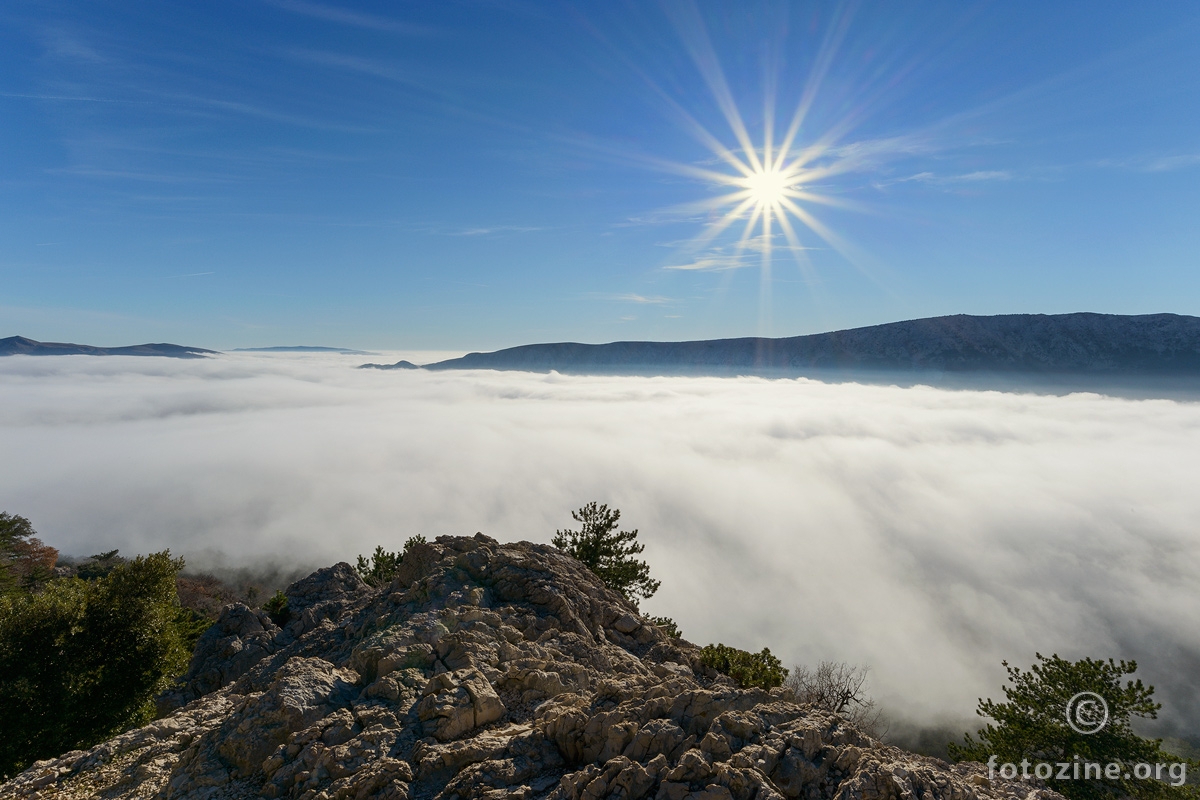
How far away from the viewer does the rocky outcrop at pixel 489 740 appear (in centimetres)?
941

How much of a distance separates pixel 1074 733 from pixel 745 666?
47.8 feet

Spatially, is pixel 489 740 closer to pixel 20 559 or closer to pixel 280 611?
pixel 280 611

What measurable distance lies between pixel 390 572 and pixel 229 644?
9541mm

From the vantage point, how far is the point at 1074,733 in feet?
69.9

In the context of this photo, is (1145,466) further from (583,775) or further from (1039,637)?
(583,775)

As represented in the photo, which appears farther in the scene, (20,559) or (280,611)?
(20,559)

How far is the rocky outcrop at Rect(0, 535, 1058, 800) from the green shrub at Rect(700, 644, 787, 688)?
1.17m

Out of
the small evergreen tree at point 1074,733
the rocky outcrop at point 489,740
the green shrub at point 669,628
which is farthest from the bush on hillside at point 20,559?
the small evergreen tree at point 1074,733

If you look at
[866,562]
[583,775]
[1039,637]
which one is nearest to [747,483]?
[866,562]

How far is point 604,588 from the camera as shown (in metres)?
22.9

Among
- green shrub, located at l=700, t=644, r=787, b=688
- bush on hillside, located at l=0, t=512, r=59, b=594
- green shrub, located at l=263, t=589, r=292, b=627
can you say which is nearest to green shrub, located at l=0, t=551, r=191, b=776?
green shrub, located at l=263, t=589, r=292, b=627

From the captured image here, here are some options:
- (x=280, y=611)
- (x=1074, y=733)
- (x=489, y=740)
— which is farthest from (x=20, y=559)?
(x=1074, y=733)

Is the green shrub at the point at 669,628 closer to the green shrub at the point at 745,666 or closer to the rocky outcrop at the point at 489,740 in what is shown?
the green shrub at the point at 745,666

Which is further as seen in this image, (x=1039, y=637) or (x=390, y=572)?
(x=1039, y=637)
